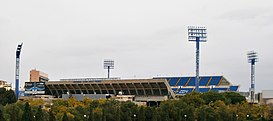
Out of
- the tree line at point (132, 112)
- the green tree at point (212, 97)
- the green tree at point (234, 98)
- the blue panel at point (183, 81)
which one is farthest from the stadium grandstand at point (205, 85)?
the tree line at point (132, 112)

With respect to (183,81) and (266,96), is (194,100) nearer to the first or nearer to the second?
(266,96)

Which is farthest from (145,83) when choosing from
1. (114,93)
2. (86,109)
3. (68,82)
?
(86,109)

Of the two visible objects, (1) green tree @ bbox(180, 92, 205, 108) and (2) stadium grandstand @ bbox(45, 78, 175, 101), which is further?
(2) stadium grandstand @ bbox(45, 78, 175, 101)

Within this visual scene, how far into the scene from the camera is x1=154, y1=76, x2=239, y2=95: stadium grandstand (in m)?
109

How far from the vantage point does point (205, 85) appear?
111250mm

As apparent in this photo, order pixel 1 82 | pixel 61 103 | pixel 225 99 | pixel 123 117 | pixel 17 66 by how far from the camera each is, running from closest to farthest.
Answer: pixel 123 117 → pixel 61 103 → pixel 225 99 → pixel 17 66 → pixel 1 82

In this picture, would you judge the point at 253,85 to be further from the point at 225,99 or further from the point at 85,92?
the point at 85,92

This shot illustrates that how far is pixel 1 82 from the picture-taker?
13525cm

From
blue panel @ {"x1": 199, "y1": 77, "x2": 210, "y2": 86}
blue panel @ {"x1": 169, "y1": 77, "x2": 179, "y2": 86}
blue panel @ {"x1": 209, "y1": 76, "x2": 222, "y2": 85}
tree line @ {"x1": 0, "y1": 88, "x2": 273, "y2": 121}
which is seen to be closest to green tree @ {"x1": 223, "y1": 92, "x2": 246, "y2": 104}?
tree line @ {"x1": 0, "y1": 88, "x2": 273, "y2": 121}

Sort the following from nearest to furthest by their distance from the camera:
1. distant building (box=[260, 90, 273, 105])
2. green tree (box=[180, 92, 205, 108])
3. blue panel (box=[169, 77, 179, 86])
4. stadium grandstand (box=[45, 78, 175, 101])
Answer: green tree (box=[180, 92, 205, 108])
distant building (box=[260, 90, 273, 105])
stadium grandstand (box=[45, 78, 175, 101])
blue panel (box=[169, 77, 179, 86])

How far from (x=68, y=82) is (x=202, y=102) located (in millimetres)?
41560

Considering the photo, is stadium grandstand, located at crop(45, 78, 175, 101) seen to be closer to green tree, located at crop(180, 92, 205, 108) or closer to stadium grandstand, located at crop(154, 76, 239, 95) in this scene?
stadium grandstand, located at crop(154, 76, 239, 95)

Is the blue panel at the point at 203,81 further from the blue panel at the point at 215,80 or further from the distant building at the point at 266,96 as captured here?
the distant building at the point at 266,96

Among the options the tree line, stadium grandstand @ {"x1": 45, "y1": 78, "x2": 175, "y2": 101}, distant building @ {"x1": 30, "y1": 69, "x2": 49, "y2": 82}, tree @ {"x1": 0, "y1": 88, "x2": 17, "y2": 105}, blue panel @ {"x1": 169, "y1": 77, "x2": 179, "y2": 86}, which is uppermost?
distant building @ {"x1": 30, "y1": 69, "x2": 49, "y2": 82}
